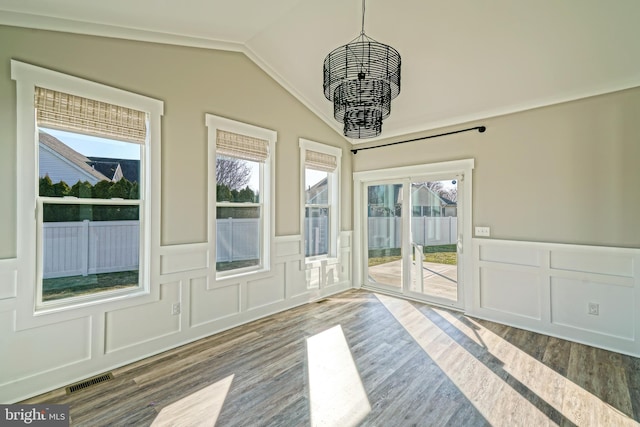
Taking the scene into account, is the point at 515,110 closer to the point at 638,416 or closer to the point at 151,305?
the point at 638,416

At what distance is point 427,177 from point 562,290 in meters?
2.11

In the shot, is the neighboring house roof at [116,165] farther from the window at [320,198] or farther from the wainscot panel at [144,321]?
the window at [320,198]

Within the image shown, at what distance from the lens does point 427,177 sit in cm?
448

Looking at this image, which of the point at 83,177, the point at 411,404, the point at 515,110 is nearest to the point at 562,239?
the point at 515,110

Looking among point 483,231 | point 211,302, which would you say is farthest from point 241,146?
point 483,231

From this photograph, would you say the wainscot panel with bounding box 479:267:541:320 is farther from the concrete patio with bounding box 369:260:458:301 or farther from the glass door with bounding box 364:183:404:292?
the glass door with bounding box 364:183:404:292

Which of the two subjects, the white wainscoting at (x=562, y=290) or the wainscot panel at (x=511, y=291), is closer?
the white wainscoting at (x=562, y=290)

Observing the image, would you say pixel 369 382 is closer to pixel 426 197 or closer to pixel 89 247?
pixel 89 247

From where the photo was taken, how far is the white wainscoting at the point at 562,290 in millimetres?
3020

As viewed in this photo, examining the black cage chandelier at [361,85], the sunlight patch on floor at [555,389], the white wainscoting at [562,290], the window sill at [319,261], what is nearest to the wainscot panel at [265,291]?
the window sill at [319,261]

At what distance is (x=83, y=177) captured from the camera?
262 cm

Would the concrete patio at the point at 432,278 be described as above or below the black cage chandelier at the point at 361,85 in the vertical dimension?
below

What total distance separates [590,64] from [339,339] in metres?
3.72

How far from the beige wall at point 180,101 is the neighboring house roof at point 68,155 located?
206 millimetres
